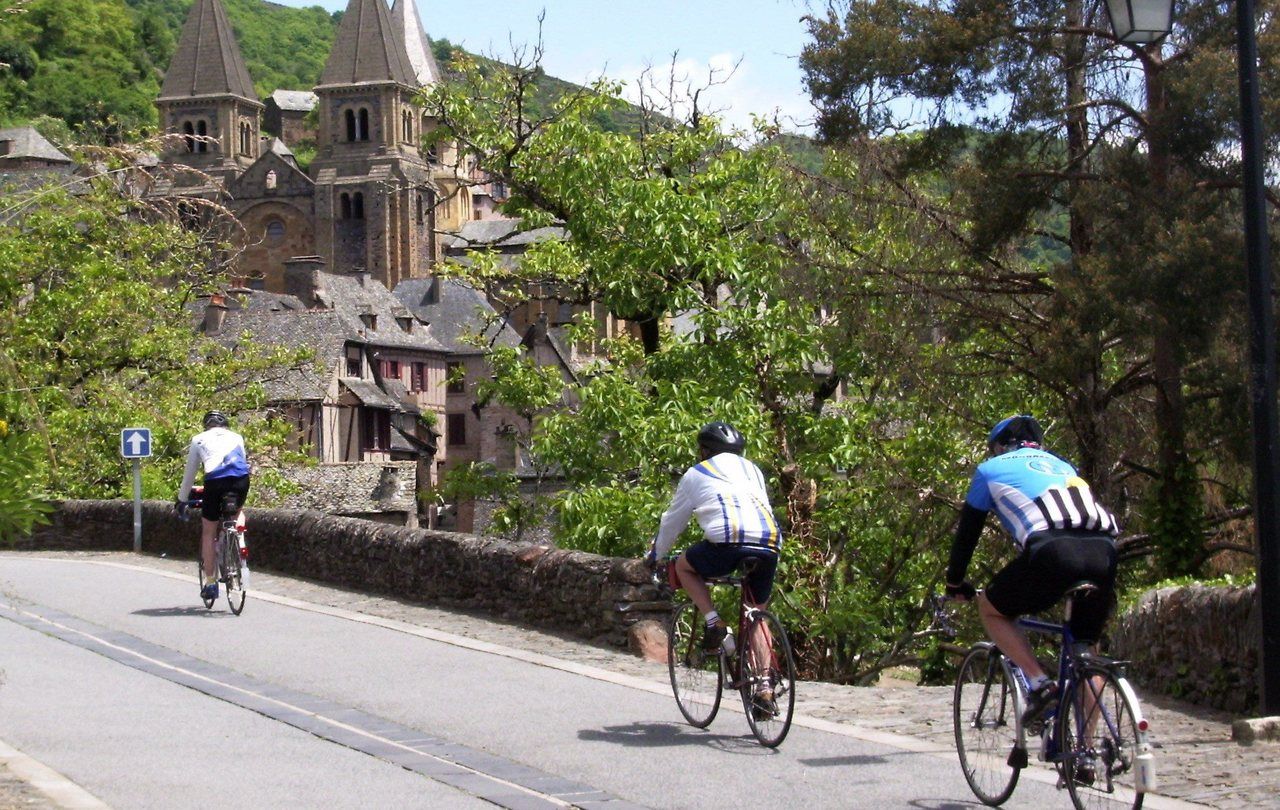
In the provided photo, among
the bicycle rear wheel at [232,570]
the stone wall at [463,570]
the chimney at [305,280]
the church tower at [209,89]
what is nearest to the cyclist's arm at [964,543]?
the stone wall at [463,570]

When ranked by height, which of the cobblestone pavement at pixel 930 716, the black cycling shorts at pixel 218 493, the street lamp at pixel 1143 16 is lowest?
the cobblestone pavement at pixel 930 716

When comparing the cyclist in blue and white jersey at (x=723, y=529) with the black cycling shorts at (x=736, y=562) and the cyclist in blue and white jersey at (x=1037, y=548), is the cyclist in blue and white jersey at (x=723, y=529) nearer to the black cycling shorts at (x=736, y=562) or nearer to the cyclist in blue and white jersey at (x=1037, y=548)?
the black cycling shorts at (x=736, y=562)

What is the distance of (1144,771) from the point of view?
6312 millimetres

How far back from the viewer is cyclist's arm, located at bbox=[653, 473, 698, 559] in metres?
9.12

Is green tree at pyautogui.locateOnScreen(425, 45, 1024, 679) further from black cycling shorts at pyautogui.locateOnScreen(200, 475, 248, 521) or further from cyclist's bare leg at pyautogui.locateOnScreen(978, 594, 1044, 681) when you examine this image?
cyclist's bare leg at pyautogui.locateOnScreen(978, 594, 1044, 681)

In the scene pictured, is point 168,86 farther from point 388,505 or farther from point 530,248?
point 530,248

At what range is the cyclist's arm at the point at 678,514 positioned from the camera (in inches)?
359

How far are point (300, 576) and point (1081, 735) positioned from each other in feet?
45.3

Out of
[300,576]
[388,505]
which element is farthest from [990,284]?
[388,505]

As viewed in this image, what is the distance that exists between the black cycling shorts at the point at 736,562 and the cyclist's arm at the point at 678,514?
0.17 m

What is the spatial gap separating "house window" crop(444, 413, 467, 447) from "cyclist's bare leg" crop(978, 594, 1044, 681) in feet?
287

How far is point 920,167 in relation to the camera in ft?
73.6

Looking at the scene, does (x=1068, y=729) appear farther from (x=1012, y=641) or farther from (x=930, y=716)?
(x=930, y=716)

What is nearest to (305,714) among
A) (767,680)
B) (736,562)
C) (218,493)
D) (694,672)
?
(694,672)
